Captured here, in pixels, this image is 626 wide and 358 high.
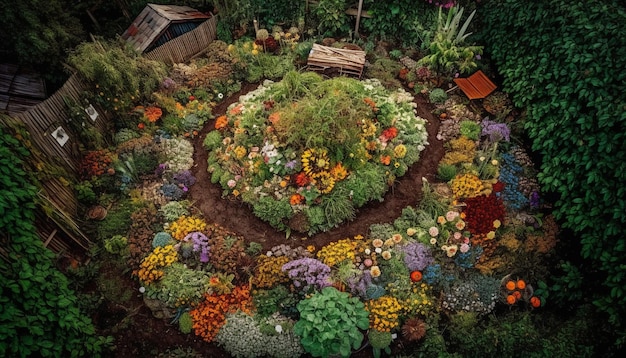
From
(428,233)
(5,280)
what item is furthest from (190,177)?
(428,233)

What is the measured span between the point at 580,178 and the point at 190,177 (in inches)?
334

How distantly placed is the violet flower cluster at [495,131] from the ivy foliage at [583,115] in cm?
55

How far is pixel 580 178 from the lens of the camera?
7383 millimetres

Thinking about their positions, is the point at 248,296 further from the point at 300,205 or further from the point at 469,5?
the point at 469,5

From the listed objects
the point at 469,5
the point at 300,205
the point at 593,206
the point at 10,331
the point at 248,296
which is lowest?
the point at 248,296

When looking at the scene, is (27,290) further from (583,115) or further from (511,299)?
(583,115)

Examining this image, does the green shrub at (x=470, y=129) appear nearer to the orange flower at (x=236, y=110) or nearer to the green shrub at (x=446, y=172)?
the green shrub at (x=446, y=172)

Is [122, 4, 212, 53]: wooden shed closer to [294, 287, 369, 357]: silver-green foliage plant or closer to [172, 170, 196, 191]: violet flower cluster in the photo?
[172, 170, 196, 191]: violet flower cluster

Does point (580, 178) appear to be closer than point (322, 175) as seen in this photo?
Yes

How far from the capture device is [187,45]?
11.3 meters

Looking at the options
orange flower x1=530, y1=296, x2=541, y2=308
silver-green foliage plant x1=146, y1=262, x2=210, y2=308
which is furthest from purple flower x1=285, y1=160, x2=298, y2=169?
orange flower x1=530, y1=296, x2=541, y2=308

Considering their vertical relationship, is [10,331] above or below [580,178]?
below

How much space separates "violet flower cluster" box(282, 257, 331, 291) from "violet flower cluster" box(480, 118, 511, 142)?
516 centimetres

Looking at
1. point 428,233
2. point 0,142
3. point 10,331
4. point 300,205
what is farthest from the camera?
point 300,205
